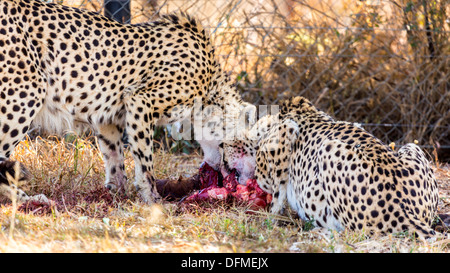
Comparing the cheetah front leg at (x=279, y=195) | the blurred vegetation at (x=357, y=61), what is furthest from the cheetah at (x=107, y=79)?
the blurred vegetation at (x=357, y=61)

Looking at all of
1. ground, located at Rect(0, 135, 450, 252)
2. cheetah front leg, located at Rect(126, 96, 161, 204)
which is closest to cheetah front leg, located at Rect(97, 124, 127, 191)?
ground, located at Rect(0, 135, 450, 252)

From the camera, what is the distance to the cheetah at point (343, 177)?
9.73 feet

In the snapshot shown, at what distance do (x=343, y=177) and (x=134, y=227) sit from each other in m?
1.10

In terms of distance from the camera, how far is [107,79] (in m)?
3.89

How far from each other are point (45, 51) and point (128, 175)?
4.15ft

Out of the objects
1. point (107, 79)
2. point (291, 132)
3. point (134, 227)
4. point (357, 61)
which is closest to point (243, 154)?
point (291, 132)

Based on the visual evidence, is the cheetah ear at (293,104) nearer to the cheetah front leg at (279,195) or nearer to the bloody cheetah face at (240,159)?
the bloody cheetah face at (240,159)

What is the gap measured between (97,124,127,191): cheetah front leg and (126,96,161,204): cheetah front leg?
0.29 metres

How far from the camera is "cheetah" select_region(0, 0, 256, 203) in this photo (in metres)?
3.60

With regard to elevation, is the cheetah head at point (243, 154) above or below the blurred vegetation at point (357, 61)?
below

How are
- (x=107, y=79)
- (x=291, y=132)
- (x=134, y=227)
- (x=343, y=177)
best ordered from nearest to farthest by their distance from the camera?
(x=343, y=177) < (x=134, y=227) < (x=291, y=132) < (x=107, y=79)

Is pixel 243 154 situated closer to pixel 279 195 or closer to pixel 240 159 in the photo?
pixel 240 159

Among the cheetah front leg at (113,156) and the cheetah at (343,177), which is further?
the cheetah front leg at (113,156)

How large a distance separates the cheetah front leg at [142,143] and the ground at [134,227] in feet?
0.39
